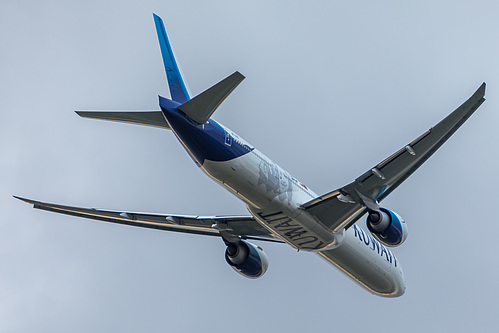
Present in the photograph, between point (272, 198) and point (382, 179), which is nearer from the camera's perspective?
point (382, 179)

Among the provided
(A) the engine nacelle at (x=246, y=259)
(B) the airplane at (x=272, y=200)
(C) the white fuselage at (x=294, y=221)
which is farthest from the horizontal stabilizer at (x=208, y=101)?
(A) the engine nacelle at (x=246, y=259)

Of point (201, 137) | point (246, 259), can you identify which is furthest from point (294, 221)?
point (201, 137)

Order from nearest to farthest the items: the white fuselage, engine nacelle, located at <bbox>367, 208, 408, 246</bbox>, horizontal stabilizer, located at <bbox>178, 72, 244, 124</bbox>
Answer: horizontal stabilizer, located at <bbox>178, 72, 244, 124</bbox>
the white fuselage
engine nacelle, located at <bbox>367, 208, 408, 246</bbox>

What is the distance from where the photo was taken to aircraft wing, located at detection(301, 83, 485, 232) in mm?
19750

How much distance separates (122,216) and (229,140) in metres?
7.37

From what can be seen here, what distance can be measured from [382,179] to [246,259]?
7.95 m

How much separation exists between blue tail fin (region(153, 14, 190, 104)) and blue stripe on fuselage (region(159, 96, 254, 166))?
6.14 feet

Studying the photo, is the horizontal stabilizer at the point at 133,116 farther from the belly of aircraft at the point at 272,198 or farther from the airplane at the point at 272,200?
the belly of aircraft at the point at 272,198

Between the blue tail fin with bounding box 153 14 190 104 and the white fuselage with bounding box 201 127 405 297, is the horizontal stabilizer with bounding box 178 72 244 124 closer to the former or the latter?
the white fuselage with bounding box 201 127 405 297

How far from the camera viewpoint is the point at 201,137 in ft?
69.4

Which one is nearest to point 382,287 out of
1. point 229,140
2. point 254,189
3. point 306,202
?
point 306,202

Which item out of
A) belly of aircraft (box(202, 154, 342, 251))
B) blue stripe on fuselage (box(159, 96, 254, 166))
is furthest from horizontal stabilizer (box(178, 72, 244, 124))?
belly of aircraft (box(202, 154, 342, 251))

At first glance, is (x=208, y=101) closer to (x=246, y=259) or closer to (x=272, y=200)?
(x=272, y=200)

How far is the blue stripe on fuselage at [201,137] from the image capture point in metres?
20.9
